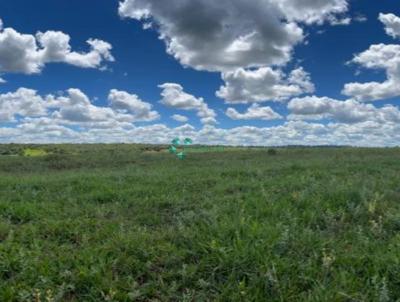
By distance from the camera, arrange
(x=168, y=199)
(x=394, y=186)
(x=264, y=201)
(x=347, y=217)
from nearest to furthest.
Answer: (x=347, y=217) → (x=264, y=201) → (x=168, y=199) → (x=394, y=186)

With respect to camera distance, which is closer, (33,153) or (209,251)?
(209,251)

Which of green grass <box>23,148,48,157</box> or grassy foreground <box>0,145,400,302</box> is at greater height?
grassy foreground <box>0,145,400,302</box>

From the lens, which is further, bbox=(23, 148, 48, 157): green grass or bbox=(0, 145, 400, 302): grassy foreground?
bbox=(23, 148, 48, 157): green grass

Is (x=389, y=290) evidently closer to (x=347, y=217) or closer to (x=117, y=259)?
(x=347, y=217)

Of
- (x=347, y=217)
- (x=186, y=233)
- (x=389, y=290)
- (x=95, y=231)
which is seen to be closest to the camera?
(x=389, y=290)

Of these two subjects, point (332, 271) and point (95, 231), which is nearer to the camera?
point (332, 271)

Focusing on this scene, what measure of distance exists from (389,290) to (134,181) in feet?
30.0

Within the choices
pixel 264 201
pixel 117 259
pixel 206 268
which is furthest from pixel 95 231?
pixel 264 201

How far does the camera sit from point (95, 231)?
605cm

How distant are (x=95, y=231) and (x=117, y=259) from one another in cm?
154

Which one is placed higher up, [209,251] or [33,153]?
[209,251]

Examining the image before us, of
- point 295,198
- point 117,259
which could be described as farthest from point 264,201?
point 117,259

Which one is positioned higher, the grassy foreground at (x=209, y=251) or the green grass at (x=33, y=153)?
the grassy foreground at (x=209, y=251)

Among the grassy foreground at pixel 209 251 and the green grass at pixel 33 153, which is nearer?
the grassy foreground at pixel 209 251
